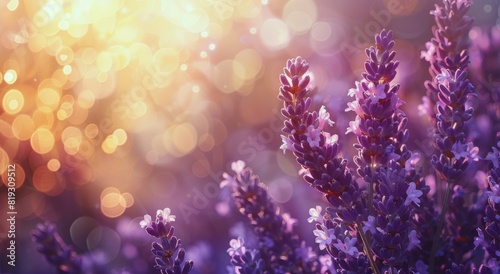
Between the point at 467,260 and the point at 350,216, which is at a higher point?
the point at 467,260

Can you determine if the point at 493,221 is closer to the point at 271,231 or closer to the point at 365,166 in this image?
the point at 365,166

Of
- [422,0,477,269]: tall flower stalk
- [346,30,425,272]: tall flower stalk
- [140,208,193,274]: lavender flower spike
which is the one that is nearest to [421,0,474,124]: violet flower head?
[422,0,477,269]: tall flower stalk

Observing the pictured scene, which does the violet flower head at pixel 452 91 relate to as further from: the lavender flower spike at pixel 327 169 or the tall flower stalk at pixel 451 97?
the lavender flower spike at pixel 327 169

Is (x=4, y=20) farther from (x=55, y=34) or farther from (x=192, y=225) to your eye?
(x=192, y=225)

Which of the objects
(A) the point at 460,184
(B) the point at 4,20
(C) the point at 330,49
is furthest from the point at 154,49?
(A) the point at 460,184

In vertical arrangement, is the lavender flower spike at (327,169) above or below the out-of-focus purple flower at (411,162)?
below

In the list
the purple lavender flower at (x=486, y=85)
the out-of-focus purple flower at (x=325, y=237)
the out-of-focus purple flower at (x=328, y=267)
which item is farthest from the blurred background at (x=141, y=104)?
the out-of-focus purple flower at (x=325, y=237)

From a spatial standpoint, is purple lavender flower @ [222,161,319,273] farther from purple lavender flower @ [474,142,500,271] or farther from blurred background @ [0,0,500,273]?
blurred background @ [0,0,500,273]
